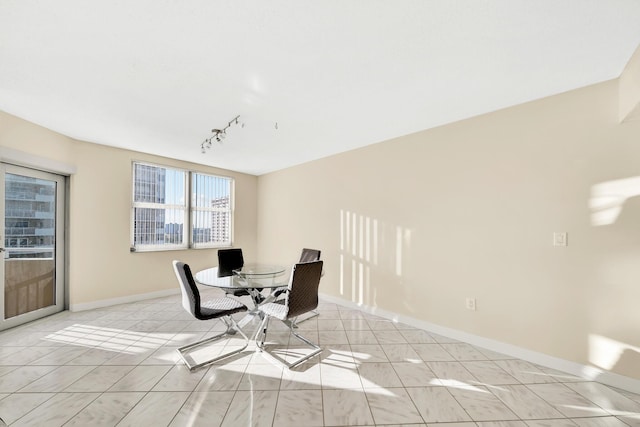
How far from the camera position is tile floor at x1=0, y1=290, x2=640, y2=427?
69.2 inches

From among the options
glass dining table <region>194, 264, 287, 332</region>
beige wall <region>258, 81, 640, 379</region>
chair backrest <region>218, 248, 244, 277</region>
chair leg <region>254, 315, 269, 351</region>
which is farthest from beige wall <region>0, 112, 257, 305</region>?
beige wall <region>258, 81, 640, 379</region>

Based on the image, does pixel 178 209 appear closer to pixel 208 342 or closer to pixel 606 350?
pixel 208 342

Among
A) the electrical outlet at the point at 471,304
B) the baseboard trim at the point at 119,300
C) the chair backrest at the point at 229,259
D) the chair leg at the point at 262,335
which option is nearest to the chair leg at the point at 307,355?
the chair leg at the point at 262,335

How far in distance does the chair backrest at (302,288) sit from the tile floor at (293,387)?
1.66 ft

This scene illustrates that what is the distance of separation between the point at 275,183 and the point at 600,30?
4875 millimetres

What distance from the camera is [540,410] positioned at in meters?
1.85

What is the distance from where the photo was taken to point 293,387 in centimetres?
208

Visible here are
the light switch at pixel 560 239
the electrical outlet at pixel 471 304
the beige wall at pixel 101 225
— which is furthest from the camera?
the beige wall at pixel 101 225

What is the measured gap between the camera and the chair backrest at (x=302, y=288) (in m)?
2.48

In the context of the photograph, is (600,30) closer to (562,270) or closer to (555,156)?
(555,156)

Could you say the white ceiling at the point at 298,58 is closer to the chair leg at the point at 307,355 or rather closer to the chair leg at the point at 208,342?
the chair leg at the point at 208,342

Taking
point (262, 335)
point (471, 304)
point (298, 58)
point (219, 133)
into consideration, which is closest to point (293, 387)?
point (262, 335)

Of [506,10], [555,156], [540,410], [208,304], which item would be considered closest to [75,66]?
[208,304]

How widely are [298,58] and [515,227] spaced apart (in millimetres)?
2610
